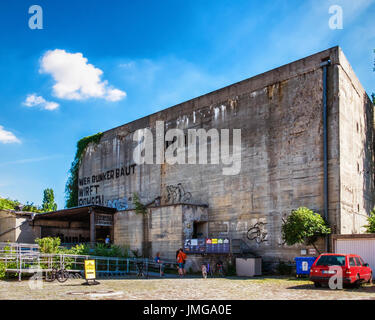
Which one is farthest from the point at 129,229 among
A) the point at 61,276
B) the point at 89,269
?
the point at 89,269

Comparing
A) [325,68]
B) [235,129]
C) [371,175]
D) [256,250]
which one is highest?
[325,68]

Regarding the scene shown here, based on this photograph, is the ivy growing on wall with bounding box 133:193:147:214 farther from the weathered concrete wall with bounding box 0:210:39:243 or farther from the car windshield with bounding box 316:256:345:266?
the car windshield with bounding box 316:256:345:266

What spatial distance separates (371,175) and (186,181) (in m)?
13.2

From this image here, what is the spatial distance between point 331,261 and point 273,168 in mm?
10648

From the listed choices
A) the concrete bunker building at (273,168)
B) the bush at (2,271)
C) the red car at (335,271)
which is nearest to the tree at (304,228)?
the concrete bunker building at (273,168)

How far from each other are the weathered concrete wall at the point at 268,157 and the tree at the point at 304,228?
2.96 feet

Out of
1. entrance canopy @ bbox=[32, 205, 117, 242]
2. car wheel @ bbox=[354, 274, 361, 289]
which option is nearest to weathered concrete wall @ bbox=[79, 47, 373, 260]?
entrance canopy @ bbox=[32, 205, 117, 242]

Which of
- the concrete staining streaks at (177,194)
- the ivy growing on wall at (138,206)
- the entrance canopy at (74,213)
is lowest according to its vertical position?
the entrance canopy at (74,213)

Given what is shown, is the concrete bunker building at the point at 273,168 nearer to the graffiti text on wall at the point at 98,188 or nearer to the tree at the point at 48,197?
the graffiti text on wall at the point at 98,188

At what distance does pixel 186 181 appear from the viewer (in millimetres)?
31984

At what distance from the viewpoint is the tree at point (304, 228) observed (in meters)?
22.4

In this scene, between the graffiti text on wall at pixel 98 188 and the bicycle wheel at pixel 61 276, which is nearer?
the bicycle wheel at pixel 61 276
